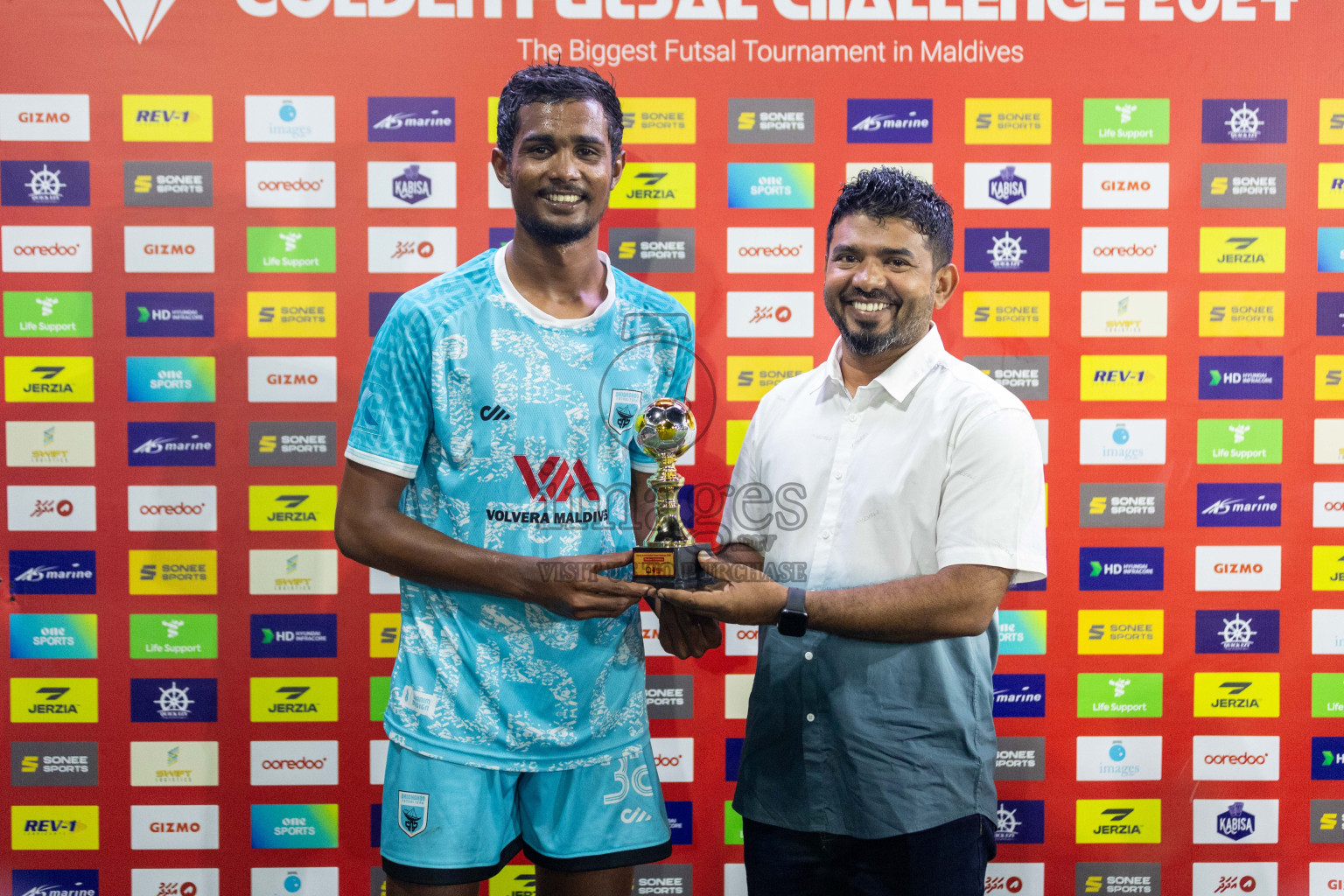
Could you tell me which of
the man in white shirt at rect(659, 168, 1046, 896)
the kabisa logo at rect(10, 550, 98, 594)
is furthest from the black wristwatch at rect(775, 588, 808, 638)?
the kabisa logo at rect(10, 550, 98, 594)

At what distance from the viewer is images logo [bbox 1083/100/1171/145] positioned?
262cm

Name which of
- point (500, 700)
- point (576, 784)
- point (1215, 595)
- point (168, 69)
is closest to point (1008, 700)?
point (1215, 595)

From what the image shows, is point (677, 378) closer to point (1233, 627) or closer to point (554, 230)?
point (554, 230)

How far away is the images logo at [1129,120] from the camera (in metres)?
2.62

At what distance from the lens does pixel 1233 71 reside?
2615 mm

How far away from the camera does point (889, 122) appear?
2613 mm

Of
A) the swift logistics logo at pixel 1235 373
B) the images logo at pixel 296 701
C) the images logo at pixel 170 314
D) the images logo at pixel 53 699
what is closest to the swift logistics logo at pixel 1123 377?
the swift logistics logo at pixel 1235 373

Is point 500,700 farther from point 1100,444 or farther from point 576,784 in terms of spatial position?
point 1100,444

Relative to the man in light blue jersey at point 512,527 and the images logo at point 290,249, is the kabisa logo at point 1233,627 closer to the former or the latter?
the man in light blue jersey at point 512,527

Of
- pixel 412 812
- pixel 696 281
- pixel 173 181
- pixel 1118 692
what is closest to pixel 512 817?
pixel 412 812

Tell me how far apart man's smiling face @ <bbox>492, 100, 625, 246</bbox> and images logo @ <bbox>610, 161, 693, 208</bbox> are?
31.4 inches

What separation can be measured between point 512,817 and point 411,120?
1.97 metres

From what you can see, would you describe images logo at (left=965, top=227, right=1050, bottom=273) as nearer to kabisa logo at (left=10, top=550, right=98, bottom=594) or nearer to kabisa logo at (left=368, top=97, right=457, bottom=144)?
kabisa logo at (left=368, top=97, right=457, bottom=144)

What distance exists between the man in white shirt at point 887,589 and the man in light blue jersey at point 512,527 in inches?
11.3
